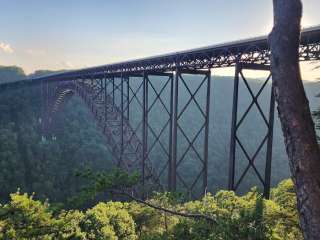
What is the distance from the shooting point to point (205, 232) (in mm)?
9523

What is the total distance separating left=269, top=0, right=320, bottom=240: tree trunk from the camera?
196 inches

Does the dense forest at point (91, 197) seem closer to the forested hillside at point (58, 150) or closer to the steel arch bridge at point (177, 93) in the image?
the forested hillside at point (58, 150)

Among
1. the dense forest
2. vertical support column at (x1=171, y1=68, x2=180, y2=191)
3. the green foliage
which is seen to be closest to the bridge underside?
vertical support column at (x1=171, y1=68, x2=180, y2=191)

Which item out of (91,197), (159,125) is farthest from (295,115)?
(159,125)

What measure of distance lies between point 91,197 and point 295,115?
6.30 meters

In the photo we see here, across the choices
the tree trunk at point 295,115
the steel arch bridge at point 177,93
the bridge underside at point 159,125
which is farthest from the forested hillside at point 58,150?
the tree trunk at point 295,115

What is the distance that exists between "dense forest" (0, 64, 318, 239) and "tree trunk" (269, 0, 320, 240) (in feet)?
12.0

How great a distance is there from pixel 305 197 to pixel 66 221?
37.3 ft

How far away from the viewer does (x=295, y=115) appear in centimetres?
525

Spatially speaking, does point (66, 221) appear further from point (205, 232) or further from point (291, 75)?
point (291, 75)

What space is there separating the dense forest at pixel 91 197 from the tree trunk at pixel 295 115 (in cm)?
366

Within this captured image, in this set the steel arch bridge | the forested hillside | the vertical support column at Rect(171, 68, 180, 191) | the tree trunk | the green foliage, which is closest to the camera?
the tree trunk

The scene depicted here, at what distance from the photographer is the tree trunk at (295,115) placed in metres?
4.97

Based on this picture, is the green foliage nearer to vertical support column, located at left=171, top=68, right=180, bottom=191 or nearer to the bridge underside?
the bridge underside
